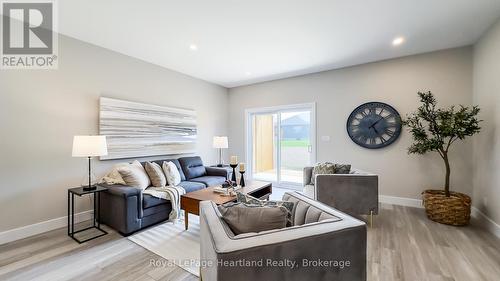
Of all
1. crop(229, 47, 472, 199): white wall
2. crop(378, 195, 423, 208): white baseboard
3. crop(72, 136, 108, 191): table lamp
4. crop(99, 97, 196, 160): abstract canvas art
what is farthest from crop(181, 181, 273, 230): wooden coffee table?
crop(378, 195, 423, 208): white baseboard

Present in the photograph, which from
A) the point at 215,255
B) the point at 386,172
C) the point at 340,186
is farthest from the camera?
the point at 386,172

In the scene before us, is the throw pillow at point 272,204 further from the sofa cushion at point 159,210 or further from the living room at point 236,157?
the sofa cushion at point 159,210

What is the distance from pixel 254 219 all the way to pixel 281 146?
4.06 m

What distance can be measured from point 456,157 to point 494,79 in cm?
130

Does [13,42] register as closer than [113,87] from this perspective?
Yes

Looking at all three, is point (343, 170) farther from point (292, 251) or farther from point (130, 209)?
point (130, 209)

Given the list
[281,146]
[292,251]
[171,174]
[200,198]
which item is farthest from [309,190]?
[292,251]

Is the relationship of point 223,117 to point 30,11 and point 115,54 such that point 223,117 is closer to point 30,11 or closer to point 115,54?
point 115,54

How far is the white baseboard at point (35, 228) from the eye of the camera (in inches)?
97.2

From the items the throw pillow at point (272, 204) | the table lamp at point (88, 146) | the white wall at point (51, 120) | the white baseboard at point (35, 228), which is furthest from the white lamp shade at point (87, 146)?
the throw pillow at point (272, 204)

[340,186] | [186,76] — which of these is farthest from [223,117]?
[340,186]

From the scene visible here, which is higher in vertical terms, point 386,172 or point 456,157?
point 456,157

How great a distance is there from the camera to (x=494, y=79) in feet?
8.75

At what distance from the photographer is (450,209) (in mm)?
2852
